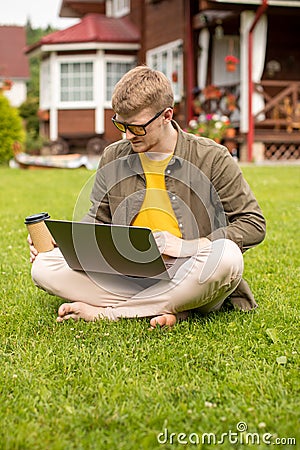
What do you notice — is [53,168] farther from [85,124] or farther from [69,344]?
[69,344]

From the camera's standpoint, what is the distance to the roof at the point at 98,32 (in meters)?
22.6

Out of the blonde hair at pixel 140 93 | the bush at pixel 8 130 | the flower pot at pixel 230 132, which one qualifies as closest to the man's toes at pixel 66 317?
the blonde hair at pixel 140 93

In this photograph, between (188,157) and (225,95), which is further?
(225,95)

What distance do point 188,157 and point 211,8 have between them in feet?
43.6

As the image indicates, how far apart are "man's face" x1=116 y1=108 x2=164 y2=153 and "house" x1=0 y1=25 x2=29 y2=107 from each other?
148 feet

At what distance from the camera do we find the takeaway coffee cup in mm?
3572

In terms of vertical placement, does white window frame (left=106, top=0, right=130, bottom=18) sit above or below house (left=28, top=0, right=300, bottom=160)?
above

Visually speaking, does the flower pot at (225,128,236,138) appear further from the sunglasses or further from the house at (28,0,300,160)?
the sunglasses

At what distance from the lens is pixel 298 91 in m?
16.6

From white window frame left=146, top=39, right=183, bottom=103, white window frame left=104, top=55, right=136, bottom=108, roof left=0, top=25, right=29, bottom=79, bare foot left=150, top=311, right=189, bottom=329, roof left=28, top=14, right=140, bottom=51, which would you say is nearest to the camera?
bare foot left=150, top=311, right=189, bottom=329

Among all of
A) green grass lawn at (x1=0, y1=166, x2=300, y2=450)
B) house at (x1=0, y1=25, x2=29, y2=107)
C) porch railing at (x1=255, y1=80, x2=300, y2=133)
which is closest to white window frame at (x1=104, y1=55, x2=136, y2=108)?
porch railing at (x1=255, y1=80, x2=300, y2=133)

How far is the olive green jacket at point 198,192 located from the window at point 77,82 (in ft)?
65.5

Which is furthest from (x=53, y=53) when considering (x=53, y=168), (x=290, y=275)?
(x=290, y=275)

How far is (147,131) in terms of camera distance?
11.2ft
